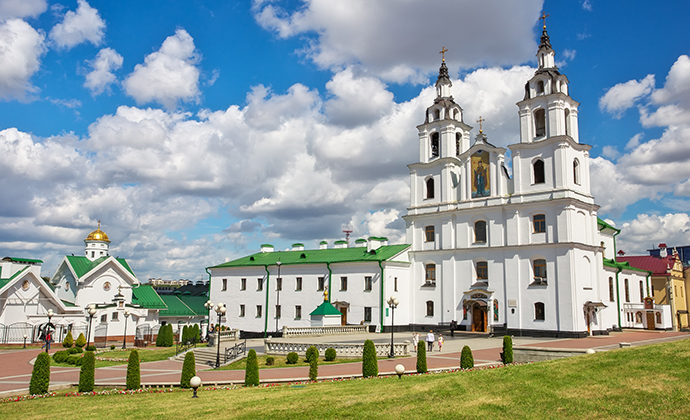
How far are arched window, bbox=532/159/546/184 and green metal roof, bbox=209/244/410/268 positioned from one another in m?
12.4

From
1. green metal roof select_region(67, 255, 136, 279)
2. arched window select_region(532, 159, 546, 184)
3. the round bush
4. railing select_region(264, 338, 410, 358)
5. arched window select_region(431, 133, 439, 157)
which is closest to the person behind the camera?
the round bush

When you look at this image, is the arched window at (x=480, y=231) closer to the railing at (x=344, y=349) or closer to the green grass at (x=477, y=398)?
the railing at (x=344, y=349)

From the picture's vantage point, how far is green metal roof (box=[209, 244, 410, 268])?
46.0 m

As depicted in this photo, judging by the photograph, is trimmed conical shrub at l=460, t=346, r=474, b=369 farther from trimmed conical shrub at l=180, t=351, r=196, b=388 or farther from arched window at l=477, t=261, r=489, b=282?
arched window at l=477, t=261, r=489, b=282

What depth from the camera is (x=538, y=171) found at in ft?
132

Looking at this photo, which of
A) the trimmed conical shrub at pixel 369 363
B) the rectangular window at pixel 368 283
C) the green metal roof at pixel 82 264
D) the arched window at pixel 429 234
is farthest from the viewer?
the green metal roof at pixel 82 264

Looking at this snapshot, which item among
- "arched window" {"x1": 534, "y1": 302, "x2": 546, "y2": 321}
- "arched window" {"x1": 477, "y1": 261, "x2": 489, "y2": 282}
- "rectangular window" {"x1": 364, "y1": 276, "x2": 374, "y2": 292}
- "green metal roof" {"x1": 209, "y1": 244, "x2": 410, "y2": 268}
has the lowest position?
"arched window" {"x1": 534, "y1": 302, "x2": 546, "y2": 321}

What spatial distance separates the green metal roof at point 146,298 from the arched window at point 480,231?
3092cm

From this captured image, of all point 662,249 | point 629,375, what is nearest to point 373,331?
point 629,375

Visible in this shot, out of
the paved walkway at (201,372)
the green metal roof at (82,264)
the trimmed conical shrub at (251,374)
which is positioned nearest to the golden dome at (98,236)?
the green metal roof at (82,264)

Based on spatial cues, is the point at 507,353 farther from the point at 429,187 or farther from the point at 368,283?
the point at 429,187

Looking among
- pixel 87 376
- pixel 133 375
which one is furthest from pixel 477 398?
pixel 87 376

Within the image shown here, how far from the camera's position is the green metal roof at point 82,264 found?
153 feet

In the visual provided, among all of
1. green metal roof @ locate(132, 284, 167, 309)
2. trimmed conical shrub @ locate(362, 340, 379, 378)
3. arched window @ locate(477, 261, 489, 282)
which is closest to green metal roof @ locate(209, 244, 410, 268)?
green metal roof @ locate(132, 284, 167, 309)
